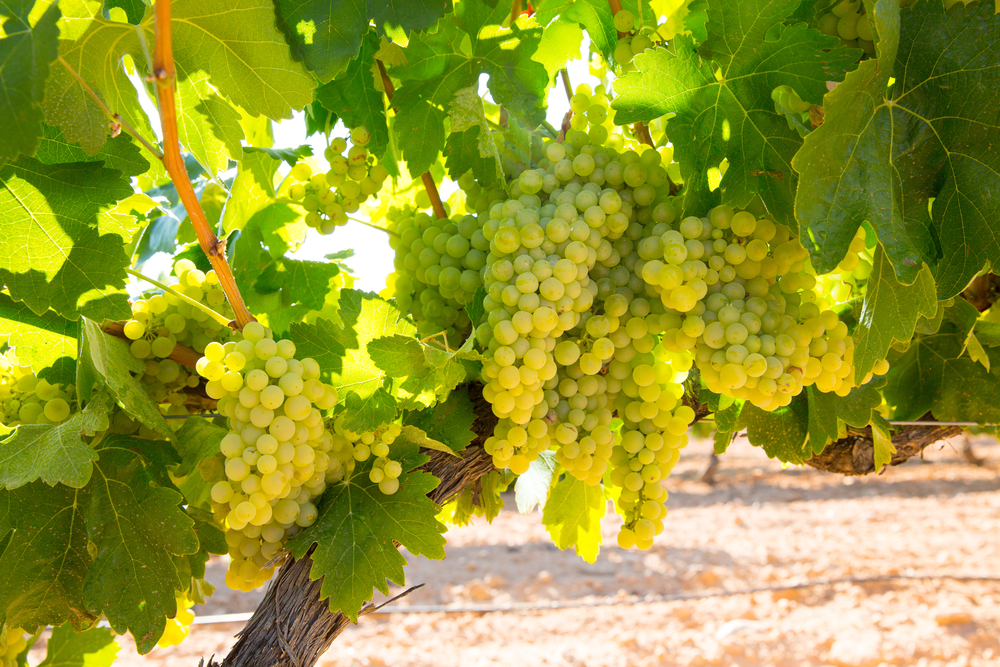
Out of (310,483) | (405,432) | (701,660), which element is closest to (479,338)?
(405,432)

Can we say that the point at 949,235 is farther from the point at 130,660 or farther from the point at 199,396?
the point at 130,660

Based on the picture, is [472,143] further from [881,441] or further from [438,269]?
[881,441]

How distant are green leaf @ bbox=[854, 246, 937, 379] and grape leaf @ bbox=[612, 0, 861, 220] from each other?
0.14 metres

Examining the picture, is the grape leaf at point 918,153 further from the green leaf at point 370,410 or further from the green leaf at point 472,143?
the green leaf at point 370,410

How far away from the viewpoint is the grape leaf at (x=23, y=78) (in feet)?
1.92

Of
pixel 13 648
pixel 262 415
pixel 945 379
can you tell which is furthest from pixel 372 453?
pixel 945 379

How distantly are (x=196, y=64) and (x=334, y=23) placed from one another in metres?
0.17

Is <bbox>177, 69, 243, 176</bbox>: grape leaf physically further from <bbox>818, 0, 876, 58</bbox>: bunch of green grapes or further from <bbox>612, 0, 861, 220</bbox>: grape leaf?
<bbox>818, 0, 876, 58</bbox>: bunch of green grapes

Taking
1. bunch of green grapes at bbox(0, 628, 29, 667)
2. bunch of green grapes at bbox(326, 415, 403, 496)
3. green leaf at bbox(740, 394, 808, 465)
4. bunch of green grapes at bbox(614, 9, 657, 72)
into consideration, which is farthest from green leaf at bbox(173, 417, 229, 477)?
green leaf at bbox(740, 394, 808, 465)

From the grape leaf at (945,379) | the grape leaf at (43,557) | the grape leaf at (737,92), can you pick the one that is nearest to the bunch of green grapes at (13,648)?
the grape leaf at (43,557)

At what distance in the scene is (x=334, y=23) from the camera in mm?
803

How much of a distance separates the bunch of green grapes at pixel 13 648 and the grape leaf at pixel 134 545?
0.39m

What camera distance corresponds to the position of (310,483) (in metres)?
0.88

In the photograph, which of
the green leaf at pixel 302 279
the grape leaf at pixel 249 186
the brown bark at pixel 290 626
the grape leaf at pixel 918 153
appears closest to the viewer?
the grape leaf at pixel 918 153
